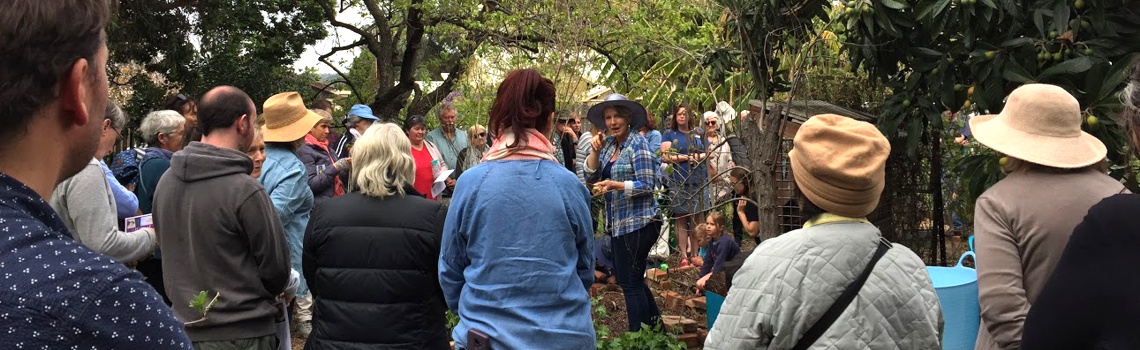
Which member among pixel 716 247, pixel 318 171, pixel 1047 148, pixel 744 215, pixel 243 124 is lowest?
pixel 744 215

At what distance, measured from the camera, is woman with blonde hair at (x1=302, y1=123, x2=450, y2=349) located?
12.3 ft

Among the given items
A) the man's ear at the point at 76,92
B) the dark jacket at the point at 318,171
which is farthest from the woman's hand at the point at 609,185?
the man's ear at the point at 76,92

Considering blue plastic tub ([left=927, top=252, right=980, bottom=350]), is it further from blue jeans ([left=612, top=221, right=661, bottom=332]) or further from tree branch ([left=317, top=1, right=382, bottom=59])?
tree branch ([left=317, top=1, right=382, bottom=59])

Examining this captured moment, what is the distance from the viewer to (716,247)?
676 cm

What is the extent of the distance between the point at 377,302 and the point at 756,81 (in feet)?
8.21

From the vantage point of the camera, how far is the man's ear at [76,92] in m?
1.16

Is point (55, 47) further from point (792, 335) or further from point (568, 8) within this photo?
point (568, 8)

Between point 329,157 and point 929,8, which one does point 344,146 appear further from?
point 929,8

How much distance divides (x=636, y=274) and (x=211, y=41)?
9.21 metres

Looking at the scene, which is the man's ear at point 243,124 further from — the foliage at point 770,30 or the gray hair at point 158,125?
the foliage at point 770,30

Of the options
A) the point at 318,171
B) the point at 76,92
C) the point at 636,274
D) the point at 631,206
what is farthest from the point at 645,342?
the point at 76,92

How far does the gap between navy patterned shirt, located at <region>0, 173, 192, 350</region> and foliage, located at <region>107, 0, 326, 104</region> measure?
11.7m

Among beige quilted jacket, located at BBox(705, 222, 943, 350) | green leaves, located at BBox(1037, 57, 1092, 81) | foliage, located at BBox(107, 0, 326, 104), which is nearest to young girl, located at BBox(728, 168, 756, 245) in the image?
green leaves, located at BBox(1037, 57, 1092, 81)

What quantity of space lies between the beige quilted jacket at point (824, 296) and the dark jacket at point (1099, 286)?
1.28 feet
